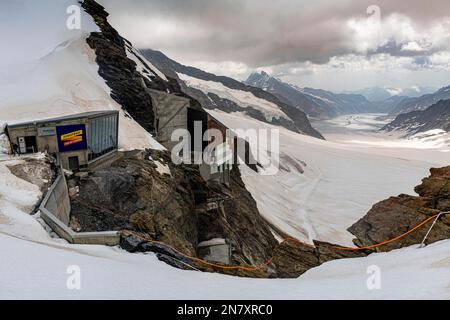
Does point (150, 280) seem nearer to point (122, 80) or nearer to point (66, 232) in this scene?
point (66, 232)

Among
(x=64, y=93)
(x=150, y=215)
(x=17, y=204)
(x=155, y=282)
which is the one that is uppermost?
(x=64, y=93)

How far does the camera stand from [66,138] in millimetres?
26594

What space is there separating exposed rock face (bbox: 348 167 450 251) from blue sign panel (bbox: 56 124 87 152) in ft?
71.4

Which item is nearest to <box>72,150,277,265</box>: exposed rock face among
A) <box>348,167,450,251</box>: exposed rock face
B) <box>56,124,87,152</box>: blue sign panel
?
<box>56,124,87,152</box>: blue sign panel

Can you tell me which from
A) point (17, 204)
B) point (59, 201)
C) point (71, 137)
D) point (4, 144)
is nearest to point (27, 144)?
point (4, 144)

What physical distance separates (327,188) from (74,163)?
73.4 m

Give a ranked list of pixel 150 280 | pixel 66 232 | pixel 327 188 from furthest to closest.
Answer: pixel 327 188
pixel 66 232
pixel 150 280

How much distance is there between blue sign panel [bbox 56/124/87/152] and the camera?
26.3 m

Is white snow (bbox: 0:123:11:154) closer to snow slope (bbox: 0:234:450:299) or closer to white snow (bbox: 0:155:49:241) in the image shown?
white snow (bbox: 0:155:49:241)

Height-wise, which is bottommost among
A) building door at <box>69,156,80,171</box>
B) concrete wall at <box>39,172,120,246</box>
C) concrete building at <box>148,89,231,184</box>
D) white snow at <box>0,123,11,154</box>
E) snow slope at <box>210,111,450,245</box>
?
snow slope at <box>210,111,450,245</box>

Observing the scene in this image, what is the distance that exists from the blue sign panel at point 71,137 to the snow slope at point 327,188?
105 ft
